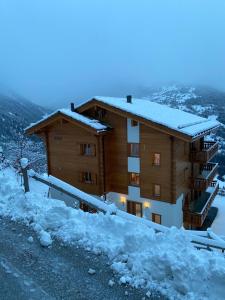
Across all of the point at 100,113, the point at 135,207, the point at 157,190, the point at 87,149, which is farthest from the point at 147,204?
the point at 100,113

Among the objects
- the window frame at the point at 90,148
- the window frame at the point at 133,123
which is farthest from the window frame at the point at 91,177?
the window frame at the point at 133,123

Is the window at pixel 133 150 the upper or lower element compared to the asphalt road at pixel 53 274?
lower

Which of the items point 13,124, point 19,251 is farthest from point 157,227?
point 13,124

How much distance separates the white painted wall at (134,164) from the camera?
2297 centimetres

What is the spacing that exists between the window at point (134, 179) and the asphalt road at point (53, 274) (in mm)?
15514

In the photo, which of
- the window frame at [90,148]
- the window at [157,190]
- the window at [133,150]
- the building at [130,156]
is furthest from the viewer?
the window frame at [90,148]

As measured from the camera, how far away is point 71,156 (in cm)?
2494

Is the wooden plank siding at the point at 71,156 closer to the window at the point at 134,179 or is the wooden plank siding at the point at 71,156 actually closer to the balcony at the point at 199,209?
the window at the point at 134,179

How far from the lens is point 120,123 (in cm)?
2314

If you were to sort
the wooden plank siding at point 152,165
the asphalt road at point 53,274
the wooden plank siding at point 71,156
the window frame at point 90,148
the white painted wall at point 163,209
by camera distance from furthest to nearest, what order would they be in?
the wooden plank siding at point 71,156, the window frame at point 90,148, the white painted wall at point 163,209, the wooden plank siding at point 152,165, the asphalt road at point 53,274

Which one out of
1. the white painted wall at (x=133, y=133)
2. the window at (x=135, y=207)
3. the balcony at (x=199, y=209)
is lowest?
the balcony at (x=199, y=209)

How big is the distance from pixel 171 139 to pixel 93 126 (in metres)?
5.26

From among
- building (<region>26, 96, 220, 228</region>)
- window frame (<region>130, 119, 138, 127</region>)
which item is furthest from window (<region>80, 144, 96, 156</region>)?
window frame (<region>130, 119, 138, 127</region>)

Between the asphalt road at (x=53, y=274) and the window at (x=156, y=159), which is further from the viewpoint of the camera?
the window at (x=156, y=159)
